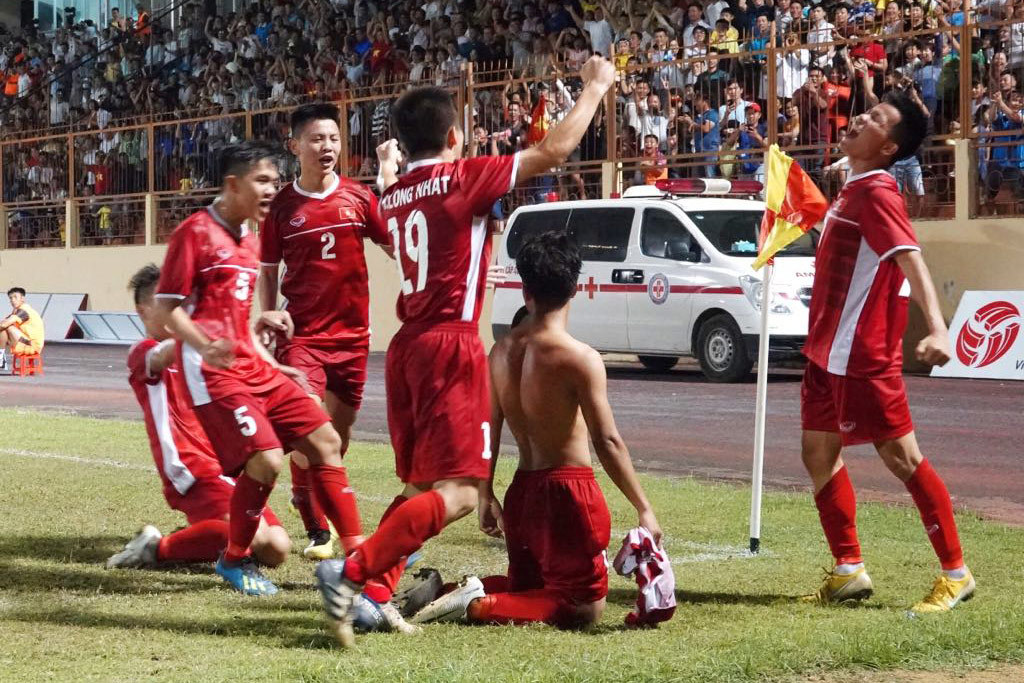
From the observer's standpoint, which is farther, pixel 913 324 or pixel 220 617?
pixel 913 324

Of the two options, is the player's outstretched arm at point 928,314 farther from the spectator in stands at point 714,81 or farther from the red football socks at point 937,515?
the spectator in stands at point 714,81

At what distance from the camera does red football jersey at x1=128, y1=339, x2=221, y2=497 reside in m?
7.09

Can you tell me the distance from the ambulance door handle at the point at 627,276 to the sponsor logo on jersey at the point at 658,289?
0.58 ft

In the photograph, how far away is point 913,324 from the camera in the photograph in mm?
19328

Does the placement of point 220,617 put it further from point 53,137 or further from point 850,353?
point 53,137

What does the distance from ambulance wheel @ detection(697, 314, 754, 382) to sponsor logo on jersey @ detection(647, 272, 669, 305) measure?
61 centimetres

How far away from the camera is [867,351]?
19.7 ft

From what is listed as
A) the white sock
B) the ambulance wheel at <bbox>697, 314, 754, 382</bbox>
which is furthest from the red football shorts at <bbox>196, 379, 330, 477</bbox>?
the ambulance wheel at <bbox>697, 314, 754, 382</bbox>

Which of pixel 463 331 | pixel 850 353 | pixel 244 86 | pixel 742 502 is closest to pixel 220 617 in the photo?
pixel 463 331

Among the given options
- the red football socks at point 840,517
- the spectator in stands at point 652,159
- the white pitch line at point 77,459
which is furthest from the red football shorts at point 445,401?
the spectator in stands at point 652,159

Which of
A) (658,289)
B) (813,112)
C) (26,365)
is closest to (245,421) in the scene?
(658,289)

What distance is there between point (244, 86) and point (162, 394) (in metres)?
25.3

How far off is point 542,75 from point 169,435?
16.8 meters

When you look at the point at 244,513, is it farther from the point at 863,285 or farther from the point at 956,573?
the point at 956,573
